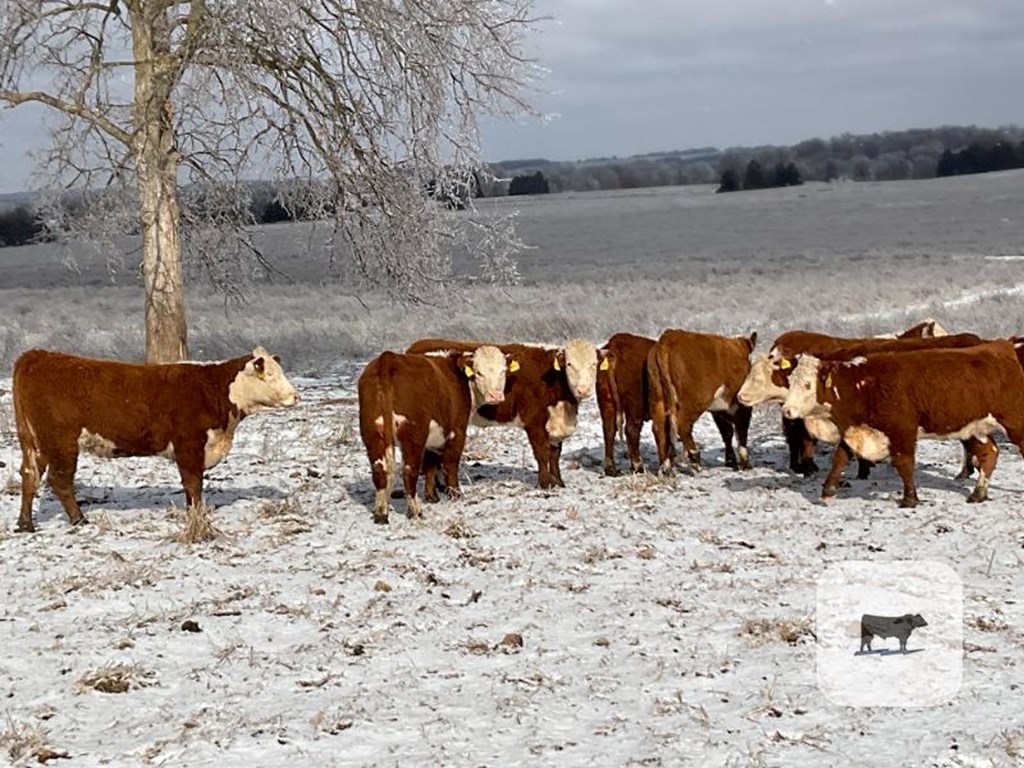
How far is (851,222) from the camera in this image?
5541 cm

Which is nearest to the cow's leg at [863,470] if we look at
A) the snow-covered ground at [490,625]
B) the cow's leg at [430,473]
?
the snow-covered ground at [490,625]

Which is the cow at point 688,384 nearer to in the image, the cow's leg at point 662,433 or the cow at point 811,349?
the cow's leg at point 662,433

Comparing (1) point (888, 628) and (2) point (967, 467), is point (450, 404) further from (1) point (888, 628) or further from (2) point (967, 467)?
(2) point (967, 467)

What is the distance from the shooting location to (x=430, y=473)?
31.9ft

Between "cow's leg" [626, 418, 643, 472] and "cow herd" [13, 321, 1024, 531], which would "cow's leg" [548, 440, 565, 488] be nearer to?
"cow herd" [13, 321, 1024, 531]

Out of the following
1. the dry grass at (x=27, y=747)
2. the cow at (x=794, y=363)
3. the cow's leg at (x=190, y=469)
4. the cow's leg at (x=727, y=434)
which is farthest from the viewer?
the cow's leg at (x=727, y=434)

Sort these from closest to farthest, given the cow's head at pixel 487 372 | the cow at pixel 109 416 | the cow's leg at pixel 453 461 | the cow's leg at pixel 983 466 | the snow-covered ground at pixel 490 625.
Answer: the snow-covered ground at pixel 490 625
the cow at pixel 109 416
the cow's leg at pixel 983 466
the cow's leg at pixel 453 461
the cow's head at pixel 487 372

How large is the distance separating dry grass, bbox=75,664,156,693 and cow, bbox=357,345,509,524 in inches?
125

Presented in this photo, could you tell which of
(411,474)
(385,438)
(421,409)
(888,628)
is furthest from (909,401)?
(385,438)

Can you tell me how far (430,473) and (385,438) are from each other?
92 cm

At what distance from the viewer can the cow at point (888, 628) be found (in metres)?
5.93

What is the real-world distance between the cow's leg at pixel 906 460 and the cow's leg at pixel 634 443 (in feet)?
8.44

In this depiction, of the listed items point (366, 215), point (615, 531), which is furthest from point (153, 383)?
point (366, 215)

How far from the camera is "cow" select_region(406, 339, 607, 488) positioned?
33.8 ft
